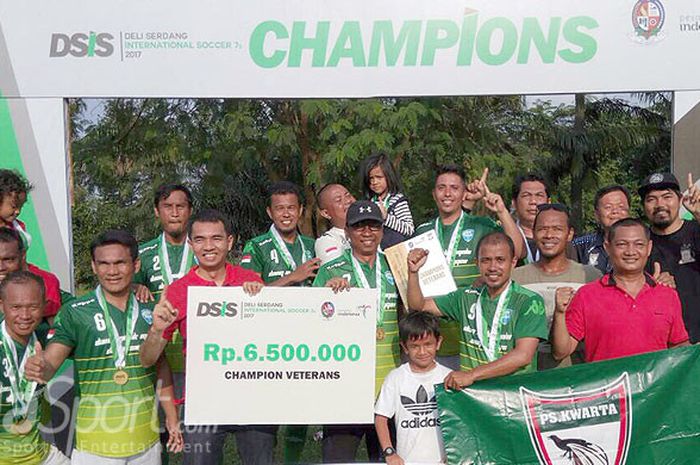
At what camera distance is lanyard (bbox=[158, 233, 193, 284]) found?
5.36m

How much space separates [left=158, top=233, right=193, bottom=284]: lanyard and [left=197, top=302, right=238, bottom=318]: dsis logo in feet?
2.99

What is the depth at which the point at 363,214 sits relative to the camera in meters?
4.77

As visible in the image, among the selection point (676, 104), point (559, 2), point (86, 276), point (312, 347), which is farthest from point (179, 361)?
point (86, 276)

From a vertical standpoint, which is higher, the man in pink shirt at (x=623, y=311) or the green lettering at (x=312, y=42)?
the green lettering at (x=312, y=42)

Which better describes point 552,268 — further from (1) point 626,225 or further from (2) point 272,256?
(2) point 272,256

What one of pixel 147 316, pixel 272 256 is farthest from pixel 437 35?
pixel 147 316

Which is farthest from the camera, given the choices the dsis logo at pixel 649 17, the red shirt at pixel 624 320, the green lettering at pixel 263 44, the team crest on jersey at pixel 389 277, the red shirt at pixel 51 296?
the green lettering at pixel 263 44

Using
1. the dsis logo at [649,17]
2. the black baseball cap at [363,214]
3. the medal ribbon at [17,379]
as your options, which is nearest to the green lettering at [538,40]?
the dsis logo at [649,17]

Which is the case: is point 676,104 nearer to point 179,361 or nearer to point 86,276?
point 179,361

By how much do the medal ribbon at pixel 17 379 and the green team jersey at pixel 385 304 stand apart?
5.91 feet

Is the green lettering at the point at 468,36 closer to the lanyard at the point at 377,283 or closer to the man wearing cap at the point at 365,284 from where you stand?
the man wearing cap at the point at 365,284

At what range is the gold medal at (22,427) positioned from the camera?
14.3 feet

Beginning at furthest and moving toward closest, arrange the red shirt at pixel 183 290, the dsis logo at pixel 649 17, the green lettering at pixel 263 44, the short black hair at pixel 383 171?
the green lettering at pixel 263 44, the dsis logo at pixel 649 17, the short black hair at pixel 383 171, the red shirt at pixel 183 290

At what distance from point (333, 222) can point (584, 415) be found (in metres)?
2.37
